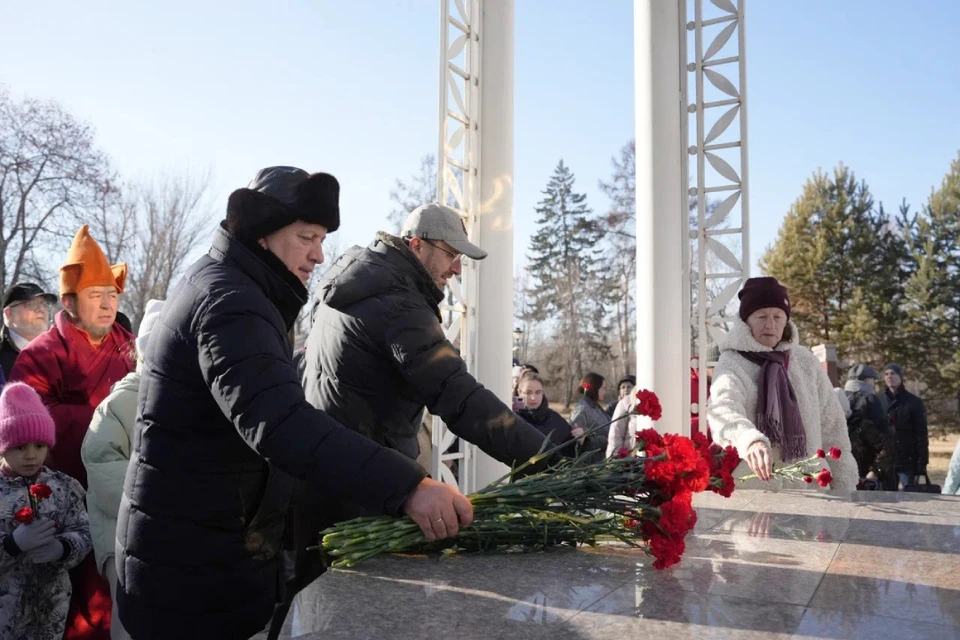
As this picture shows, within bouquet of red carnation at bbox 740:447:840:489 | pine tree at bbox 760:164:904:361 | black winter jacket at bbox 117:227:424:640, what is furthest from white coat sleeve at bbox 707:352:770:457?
pine tree at bbox 760:164:904:361

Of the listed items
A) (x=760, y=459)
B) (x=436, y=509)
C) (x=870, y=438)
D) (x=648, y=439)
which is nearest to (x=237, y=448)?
(x=436, y=509)

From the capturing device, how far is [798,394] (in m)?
3.67

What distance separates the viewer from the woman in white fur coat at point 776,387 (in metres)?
3.60

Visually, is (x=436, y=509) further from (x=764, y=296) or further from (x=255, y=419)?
(x=764, y=296)

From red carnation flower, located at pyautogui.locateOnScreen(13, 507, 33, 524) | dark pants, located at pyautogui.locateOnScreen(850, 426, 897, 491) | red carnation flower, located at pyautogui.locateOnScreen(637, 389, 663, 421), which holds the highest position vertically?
red carnation flower, located at pyautogui.locateOnScreen(637, 389, 663, 421)

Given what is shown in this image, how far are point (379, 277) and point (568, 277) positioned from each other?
35.6m

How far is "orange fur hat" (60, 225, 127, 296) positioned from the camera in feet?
13.5

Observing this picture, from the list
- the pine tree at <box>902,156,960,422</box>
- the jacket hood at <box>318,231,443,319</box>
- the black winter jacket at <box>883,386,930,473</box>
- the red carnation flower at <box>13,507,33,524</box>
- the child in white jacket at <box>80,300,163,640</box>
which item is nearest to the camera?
the jacket hood at <box>318,231,443,319</box>

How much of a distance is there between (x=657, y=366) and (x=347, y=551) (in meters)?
3.76

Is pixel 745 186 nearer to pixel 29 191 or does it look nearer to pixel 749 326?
pixel 749 326

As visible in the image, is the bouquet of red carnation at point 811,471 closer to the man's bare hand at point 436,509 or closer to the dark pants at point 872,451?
the man's bare hand at point 436,509

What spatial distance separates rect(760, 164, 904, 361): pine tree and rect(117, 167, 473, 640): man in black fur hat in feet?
99.5

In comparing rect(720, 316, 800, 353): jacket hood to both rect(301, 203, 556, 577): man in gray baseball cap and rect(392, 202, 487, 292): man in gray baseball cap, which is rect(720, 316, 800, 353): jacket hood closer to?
rect(392, 202, 487, 292): man in gray baseball cap

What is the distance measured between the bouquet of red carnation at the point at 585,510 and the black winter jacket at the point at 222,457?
0.21m
